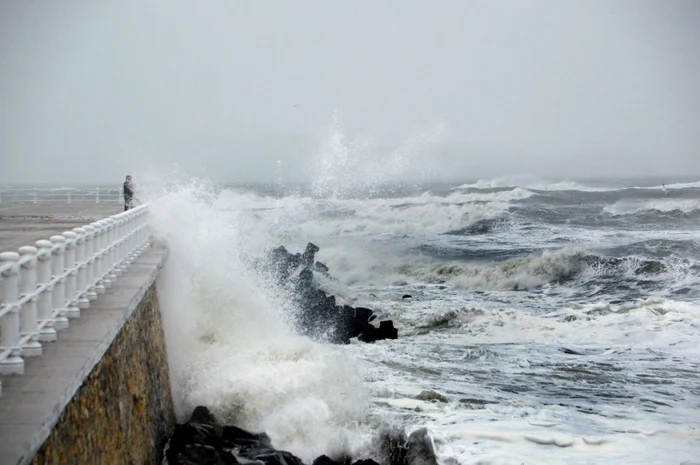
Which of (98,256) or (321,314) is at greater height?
(98,256)

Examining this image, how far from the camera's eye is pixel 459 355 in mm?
14984

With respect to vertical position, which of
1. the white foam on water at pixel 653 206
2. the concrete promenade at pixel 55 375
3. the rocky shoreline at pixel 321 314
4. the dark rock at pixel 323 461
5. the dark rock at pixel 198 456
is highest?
the concrete promenade at pixel 55 375

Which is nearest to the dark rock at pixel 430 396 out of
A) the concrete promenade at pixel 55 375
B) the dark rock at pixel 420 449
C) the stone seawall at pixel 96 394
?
the dark rock at pixel 420 449

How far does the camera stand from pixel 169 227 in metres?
14.9

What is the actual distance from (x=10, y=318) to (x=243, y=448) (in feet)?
→ 14.7

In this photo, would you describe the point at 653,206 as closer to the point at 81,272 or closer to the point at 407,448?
the point at 407,448

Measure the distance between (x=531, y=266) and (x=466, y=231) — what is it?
16757mm

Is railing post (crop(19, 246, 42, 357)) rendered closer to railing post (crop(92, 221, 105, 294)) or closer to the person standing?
railing post (crop(92, 221, 105, 294))

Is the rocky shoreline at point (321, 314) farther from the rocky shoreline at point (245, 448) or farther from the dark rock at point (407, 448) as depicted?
the rocky shoreline at point (245, 448)

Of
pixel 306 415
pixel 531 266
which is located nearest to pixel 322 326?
pixel 306 415

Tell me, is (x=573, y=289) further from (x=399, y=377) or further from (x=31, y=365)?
(x=31, y=365)

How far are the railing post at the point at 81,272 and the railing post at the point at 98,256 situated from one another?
21.0 inches

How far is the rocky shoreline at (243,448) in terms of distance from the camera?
731 centimetres

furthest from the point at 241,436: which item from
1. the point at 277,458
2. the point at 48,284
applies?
the point at 48,284
